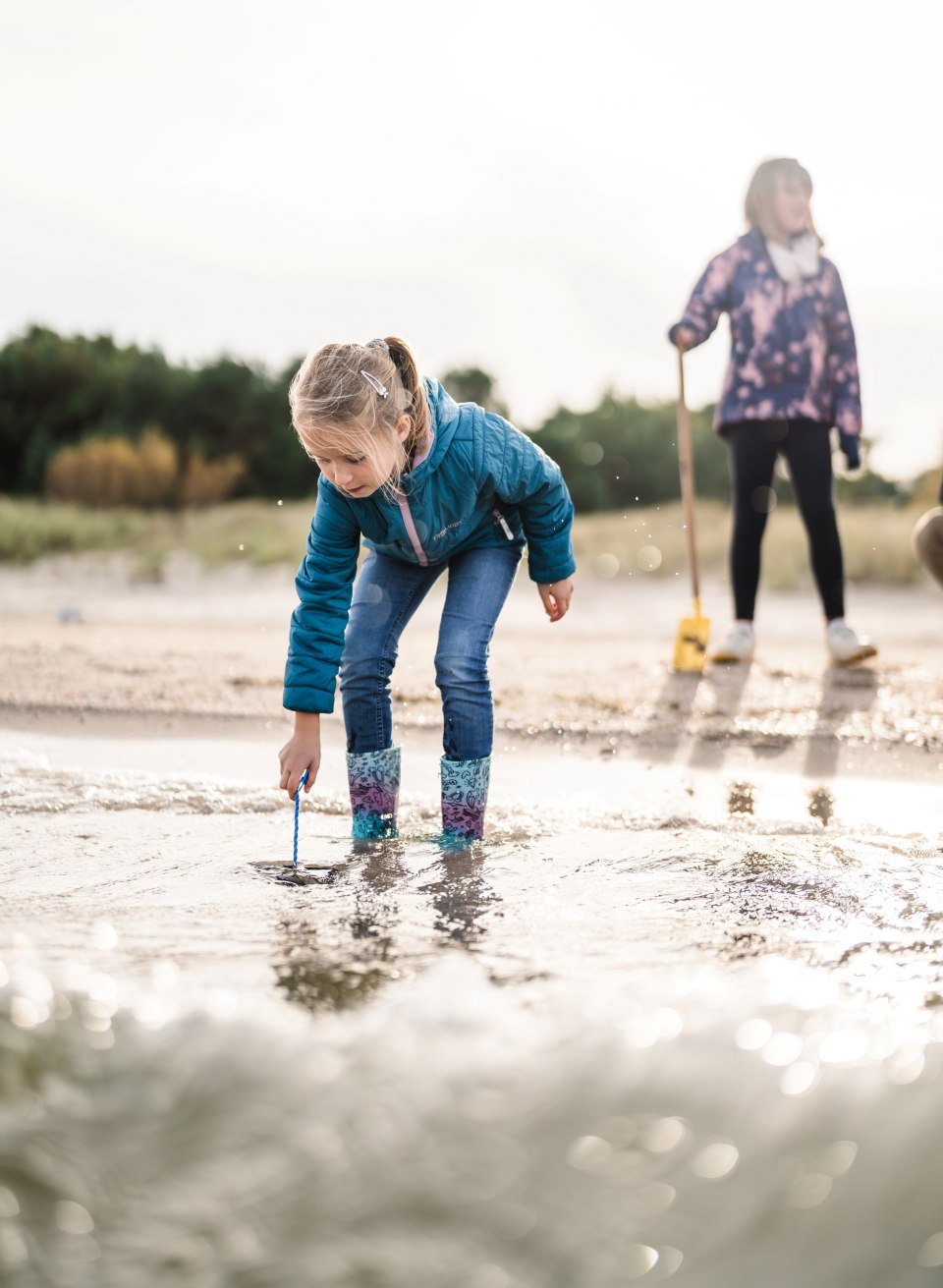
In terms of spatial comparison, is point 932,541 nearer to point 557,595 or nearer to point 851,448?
point 557,595

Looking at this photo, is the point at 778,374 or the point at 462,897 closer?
the point at 462,897

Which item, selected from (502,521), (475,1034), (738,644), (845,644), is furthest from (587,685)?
(475,1034)

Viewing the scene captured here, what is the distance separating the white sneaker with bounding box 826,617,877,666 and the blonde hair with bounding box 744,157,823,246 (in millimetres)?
1621

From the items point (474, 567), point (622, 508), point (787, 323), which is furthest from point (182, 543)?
point (474, 567)

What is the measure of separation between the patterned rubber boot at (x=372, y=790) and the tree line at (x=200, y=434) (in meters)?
12.1

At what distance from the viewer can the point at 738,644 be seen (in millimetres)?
5438

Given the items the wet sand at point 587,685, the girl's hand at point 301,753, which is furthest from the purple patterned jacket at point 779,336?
the girl's hand at point 301,753

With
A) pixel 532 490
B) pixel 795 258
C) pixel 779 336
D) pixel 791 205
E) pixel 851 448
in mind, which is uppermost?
pixel 791 205

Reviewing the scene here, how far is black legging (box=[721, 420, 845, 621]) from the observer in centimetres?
540

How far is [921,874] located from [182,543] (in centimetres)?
954

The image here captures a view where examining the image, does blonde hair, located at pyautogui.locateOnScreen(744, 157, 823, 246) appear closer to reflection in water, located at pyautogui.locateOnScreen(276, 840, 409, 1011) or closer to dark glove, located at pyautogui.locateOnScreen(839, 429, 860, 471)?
dark glove, located at pyautogui.locateOnScreen(839, 429, 860, 471)

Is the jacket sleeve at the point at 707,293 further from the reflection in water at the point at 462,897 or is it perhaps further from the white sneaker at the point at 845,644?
the reflection in water at the point at 462,897

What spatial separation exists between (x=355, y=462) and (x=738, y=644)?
10.8 ft

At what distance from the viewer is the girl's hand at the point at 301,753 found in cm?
262
